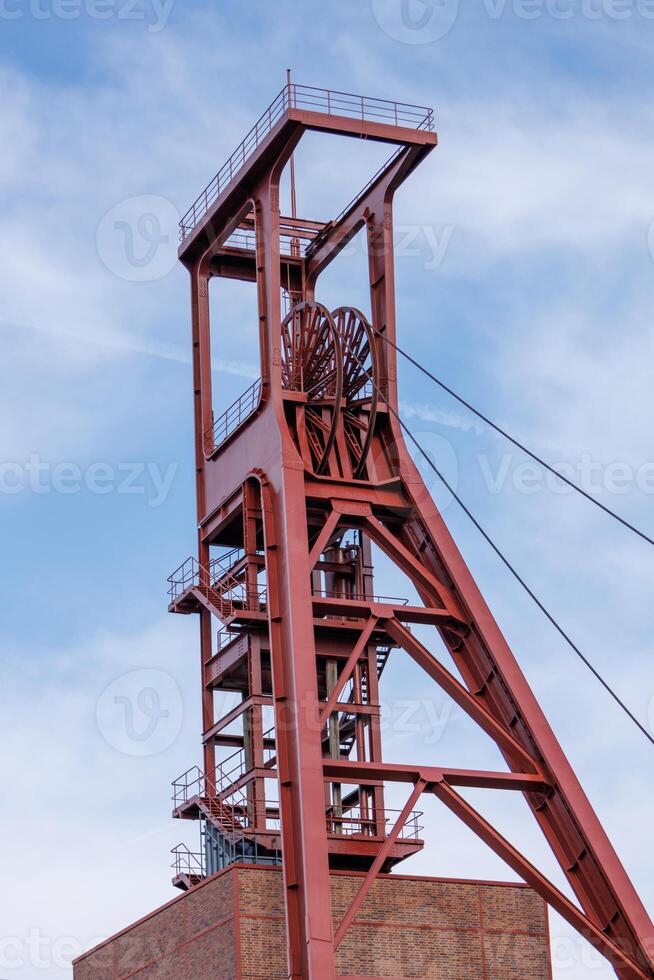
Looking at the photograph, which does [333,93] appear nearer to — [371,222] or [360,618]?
[371,222]

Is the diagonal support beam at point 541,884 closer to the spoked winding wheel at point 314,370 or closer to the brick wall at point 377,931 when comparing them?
the brick wall at point 377,931

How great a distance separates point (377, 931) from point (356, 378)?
10.0 metres

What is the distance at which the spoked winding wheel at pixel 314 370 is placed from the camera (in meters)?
36.0

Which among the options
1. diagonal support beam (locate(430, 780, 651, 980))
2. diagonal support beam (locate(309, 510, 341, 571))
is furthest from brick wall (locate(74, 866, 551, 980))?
diagonal support beam (locate(309, 510, 341, 571))

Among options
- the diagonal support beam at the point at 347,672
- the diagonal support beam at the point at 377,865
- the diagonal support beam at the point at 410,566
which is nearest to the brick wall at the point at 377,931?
the diagonal support beam at the point at 377,865

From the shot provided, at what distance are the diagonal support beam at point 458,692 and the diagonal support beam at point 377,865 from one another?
7.38ft

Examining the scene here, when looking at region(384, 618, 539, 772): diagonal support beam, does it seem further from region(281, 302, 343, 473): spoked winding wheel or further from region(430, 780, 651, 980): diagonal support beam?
region(281, 302, 343, 473): spoked winding wheel

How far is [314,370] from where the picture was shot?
36.8 metres

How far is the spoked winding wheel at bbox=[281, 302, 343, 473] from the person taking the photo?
36031 mm

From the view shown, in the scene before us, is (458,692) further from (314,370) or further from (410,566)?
(314,370)

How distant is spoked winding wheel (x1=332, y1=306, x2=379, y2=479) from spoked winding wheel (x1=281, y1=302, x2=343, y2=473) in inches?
12.3

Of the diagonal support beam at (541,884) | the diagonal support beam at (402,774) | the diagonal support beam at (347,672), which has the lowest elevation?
the diagonal support beam at (541,884)

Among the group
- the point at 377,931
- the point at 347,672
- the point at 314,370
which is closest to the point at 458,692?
the point at 347,672

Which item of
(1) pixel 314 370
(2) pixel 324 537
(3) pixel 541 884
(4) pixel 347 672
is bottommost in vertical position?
(3) pixel 541 884
